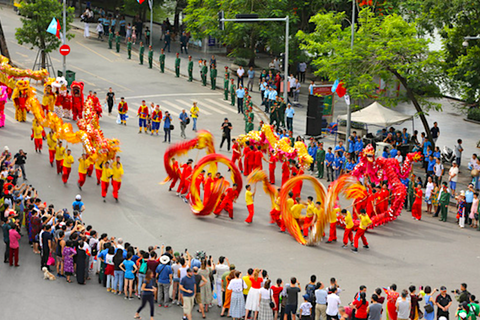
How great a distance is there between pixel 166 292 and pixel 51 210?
461 cm

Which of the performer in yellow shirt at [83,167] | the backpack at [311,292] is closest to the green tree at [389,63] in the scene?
the performer in yellow shirt at [83,167]

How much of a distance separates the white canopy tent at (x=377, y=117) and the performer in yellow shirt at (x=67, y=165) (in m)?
13.1

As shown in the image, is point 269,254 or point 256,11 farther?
point 256,11

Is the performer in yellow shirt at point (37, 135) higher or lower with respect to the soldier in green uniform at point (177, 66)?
lower

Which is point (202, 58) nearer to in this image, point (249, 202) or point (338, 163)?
point (338, 163)

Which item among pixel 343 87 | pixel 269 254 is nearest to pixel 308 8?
pixel 343 87

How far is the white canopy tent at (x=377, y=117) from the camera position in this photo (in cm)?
3316

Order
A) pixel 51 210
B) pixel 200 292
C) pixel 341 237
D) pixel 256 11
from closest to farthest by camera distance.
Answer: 1. pixel 200 292
2. pixel 51 210
3. pixel 341 237
4. pixel 256 11

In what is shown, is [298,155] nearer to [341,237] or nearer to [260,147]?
[260,147]

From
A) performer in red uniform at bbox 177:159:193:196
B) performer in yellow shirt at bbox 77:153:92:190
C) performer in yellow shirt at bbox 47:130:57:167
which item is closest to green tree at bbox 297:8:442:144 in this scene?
performer in red uniform at bbox 177:159:193:196

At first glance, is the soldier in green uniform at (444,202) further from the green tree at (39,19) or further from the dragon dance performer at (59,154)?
the green tree at (39,19)

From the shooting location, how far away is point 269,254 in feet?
72.6

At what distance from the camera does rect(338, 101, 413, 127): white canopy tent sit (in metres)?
33.2

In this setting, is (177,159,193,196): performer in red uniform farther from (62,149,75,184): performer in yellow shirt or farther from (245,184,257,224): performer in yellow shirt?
(62,149,75,184): performer in yellow shirt
